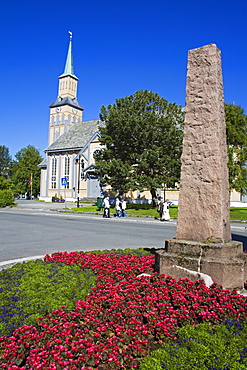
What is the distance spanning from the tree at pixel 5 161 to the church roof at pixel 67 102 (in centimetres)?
4082

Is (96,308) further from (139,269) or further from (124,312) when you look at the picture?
(139,269)

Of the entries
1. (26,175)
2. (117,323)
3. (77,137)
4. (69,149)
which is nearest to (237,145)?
(117,323)

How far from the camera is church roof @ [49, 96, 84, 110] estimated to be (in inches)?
2523

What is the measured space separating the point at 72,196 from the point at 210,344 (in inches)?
1846

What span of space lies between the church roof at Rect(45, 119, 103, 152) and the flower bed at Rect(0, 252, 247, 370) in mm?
46019

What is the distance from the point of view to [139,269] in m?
5.47

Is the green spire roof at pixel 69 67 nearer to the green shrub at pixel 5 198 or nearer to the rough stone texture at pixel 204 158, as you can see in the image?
the green shrub at pixel 5 198

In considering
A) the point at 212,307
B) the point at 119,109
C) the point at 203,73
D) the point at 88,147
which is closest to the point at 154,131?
the point at 119,109

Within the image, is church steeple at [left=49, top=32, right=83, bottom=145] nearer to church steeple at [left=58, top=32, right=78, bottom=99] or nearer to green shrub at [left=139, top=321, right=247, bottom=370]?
church steeple at [left=58, top=32, right=78, bottom=99]

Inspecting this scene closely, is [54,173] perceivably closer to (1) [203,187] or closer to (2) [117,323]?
(1) [203,187]

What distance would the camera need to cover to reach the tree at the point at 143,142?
27.0 meters

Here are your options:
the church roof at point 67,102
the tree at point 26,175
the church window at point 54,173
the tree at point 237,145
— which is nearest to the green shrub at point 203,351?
the tree at point 237,145

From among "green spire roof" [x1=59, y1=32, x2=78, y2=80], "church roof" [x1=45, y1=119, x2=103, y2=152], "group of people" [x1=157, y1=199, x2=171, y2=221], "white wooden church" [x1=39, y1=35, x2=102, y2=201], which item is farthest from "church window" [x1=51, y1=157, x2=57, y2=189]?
"group of people" [x1=157, y1=199, x2=171, y2=221]

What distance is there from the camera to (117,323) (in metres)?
3.50
